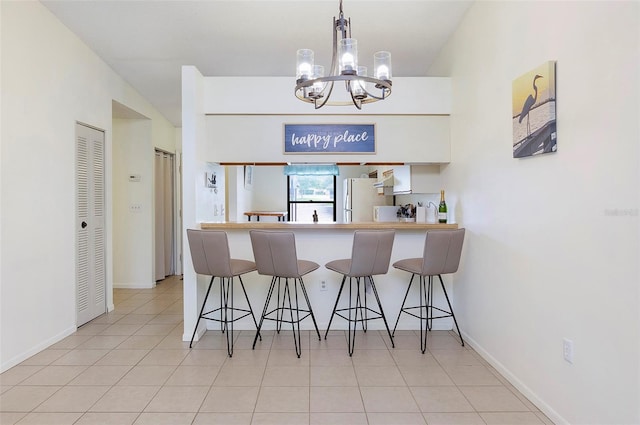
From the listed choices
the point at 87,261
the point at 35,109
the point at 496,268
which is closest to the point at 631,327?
the point at 496,268

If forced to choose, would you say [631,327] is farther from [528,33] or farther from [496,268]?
[528,33]

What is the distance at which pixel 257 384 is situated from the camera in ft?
7.95

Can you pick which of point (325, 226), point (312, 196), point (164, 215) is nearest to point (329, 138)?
point (325, 226)

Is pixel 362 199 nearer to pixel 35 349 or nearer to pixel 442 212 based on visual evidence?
pixel 442 212

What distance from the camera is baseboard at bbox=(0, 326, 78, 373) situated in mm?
2645

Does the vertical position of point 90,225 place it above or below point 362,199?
below

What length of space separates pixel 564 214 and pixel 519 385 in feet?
3.94

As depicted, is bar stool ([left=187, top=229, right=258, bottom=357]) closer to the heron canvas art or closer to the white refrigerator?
the heron canvas art

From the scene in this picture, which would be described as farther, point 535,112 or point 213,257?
point 213,257

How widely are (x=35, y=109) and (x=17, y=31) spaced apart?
1.93ft

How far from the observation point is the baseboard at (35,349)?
8.68ft

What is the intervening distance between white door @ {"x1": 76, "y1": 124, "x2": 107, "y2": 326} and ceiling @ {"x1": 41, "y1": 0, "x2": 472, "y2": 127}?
3.32 ft

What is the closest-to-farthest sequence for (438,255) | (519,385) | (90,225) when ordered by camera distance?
1. (519,385)
2. (438,255)
3. (90,225)

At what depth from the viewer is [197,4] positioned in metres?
2.91
